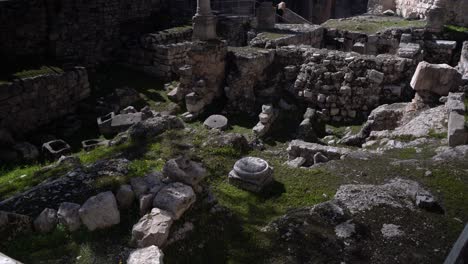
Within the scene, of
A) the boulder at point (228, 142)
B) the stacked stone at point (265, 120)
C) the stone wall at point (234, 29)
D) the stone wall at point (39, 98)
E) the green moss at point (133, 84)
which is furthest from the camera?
the stone wall at point (234, 29)

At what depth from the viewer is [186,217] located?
15.8ft

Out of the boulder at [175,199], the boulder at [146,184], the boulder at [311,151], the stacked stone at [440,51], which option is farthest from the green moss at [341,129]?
the stacked stone at [440,51]

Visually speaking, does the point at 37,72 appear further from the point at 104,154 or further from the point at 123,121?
the point at 104,154

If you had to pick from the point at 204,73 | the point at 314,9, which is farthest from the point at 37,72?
the point at 314,9

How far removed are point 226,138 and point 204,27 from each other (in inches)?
237

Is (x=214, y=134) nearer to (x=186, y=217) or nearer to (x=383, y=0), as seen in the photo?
(x=186, y=217)

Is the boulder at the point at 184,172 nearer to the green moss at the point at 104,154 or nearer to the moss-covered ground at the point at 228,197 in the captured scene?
the moss-covered ground at the point at 228,197

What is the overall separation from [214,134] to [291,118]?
4.08 metres

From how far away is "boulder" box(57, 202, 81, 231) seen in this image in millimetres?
4562

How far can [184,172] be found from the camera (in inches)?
204

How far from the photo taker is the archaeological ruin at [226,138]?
4.55 metres

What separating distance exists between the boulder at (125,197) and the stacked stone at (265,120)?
17.5 ft

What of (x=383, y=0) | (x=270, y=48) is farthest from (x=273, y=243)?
(x=383, y=0)

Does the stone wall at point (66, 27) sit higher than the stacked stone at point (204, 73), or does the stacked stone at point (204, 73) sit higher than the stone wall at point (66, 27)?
the stone wall at point (66, 27)
